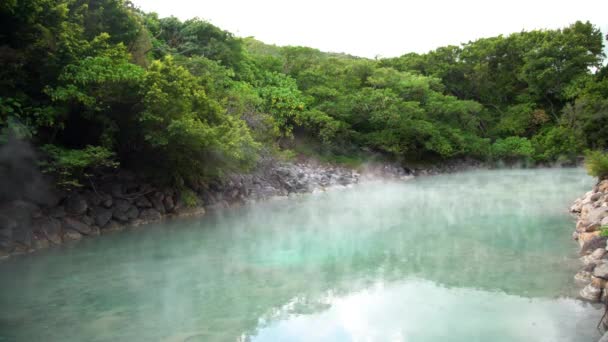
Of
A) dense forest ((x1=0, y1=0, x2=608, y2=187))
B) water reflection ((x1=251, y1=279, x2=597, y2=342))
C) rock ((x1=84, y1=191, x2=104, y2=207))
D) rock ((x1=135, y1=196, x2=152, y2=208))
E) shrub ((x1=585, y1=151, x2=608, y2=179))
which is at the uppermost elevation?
dense forest ((x1=0, y1=0, x2=608, y2=187))

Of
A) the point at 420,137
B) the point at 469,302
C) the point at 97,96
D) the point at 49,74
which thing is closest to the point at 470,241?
the point at 469,302

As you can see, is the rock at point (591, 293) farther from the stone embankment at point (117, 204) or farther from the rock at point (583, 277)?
the stone embankment at point (117, 204)

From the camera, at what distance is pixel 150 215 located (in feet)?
38.7

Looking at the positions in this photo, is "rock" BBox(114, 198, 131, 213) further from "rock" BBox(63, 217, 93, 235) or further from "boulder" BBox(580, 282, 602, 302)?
"boulder" BBox(580, 282, 602, 302)

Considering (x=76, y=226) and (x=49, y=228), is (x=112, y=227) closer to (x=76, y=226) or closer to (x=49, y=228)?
(x=76, y=226)

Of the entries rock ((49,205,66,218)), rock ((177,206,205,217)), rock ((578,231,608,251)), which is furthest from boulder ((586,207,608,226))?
rock ((49,205,66,218))

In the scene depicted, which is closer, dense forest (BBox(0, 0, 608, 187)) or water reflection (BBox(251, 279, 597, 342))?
water reflection (BBox(251, 279, 597, 342))

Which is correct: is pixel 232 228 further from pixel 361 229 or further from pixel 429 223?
pixel 429 223

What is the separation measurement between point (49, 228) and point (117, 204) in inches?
72.4

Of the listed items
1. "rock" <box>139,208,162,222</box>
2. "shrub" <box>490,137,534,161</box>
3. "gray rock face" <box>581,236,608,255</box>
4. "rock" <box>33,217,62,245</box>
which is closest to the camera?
"gray rock face" <box>581,236,608,255</box>

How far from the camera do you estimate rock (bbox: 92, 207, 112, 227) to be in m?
10.6

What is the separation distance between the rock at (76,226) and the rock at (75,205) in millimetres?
190

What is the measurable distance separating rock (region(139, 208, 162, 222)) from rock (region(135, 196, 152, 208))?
4.9 inches

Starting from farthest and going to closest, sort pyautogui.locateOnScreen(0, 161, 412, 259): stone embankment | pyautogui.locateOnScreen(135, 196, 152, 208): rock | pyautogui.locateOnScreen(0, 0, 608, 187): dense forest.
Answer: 1. pyautogui.locateOnScreen(135, 196, 152, 208): rock
2. pyautogui.locateOnScreen(0, 0, 608, 187): dense forest
3. pyautogui.locateOnScreen(0, 161, 412, 259): stone embankment
